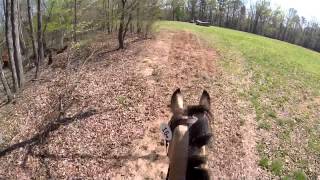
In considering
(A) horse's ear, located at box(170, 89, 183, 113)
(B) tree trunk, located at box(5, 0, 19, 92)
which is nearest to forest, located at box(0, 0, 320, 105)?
(B) tree trunk, located at box(5, 0, 19, 92)

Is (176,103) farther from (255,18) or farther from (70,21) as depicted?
(255,18)

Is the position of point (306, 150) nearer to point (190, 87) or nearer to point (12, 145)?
point (190, 87)

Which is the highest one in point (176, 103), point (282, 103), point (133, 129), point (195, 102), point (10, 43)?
point (176, 103)

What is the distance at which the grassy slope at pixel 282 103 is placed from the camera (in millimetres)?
9094

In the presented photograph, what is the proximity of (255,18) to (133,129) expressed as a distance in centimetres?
5655

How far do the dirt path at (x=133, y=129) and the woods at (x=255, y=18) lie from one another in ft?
144

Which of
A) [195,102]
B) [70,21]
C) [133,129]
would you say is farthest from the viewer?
[70,21]

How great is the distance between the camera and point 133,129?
953 centimetres

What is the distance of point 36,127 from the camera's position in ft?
34.1

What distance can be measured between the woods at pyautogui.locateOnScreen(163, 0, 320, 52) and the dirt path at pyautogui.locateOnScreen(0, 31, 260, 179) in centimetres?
4374

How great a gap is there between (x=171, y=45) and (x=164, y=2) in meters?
2.41

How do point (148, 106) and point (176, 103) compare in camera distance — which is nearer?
point (176, 103)

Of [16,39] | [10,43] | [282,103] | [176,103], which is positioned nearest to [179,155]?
[176,103]

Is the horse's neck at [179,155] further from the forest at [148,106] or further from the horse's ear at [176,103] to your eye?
the horse's ear at [176,103]
